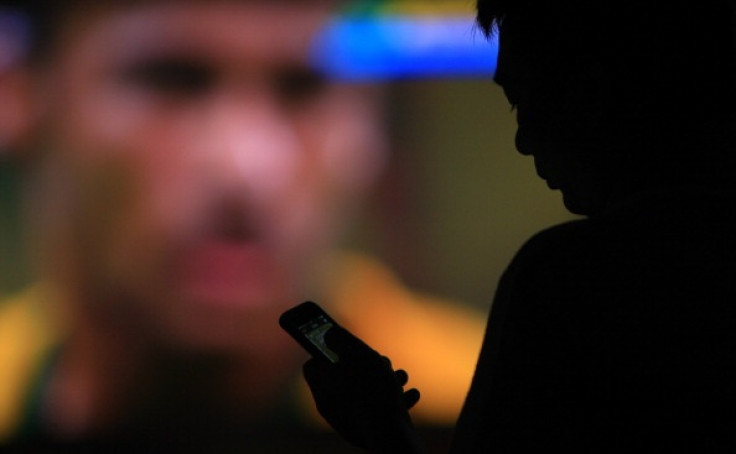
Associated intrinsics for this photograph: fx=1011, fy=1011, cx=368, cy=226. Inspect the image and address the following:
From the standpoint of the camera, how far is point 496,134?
2246 mm

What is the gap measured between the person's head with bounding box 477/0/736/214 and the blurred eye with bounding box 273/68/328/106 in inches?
64.7

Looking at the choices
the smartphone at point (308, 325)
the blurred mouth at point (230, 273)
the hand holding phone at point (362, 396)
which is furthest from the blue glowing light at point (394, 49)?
the hand holding phone at point (362, 396)

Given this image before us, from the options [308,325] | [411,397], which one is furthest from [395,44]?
[411,397]

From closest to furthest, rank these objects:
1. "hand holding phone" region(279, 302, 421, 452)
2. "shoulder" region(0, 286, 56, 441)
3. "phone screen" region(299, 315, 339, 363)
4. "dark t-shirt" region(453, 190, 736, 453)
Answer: "dark t-shirt" region(453, 190, 736, 453), "hand holding phone" region(279, 302, 421, 452), "phone screen" region(299, 315, 339, 363), "shoulder" region(0, 286, 56, 441)

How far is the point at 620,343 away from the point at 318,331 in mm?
414

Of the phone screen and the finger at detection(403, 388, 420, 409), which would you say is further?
the phone screen

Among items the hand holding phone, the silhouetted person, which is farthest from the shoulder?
the silhouetted person

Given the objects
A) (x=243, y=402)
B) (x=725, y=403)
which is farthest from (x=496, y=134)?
(x=725, y=403)

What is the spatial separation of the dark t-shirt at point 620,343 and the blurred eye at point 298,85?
1722mm

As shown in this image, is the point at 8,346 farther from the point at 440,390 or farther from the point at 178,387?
the point at 440,390

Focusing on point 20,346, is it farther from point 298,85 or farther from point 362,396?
point 362,396

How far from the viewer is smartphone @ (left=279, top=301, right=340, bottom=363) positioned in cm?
82

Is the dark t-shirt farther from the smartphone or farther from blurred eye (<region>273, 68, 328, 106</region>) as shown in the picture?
blurred eye (<region>273, 68, 328, 106</region>)

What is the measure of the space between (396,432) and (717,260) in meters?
0.21
